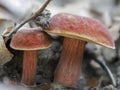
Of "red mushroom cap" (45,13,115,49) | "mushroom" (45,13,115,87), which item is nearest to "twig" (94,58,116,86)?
"mushroom" (45,13,115,87)

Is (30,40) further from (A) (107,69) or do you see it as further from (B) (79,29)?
(A) (107,69)

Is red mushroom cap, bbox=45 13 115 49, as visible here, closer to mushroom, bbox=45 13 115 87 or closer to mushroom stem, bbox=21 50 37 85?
mushroom, bbox=45 13 115 87

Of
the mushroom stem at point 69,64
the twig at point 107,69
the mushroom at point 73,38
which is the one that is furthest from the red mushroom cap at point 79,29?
the twig at point 107,69

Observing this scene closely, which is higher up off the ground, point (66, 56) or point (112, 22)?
point (66, 56)

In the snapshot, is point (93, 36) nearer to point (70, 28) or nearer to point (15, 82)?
point (70, 28)

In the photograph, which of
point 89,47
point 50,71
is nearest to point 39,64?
point 50,71

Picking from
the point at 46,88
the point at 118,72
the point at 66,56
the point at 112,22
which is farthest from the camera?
the point at 112,22

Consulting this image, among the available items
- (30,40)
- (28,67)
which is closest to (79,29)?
(30,40)
